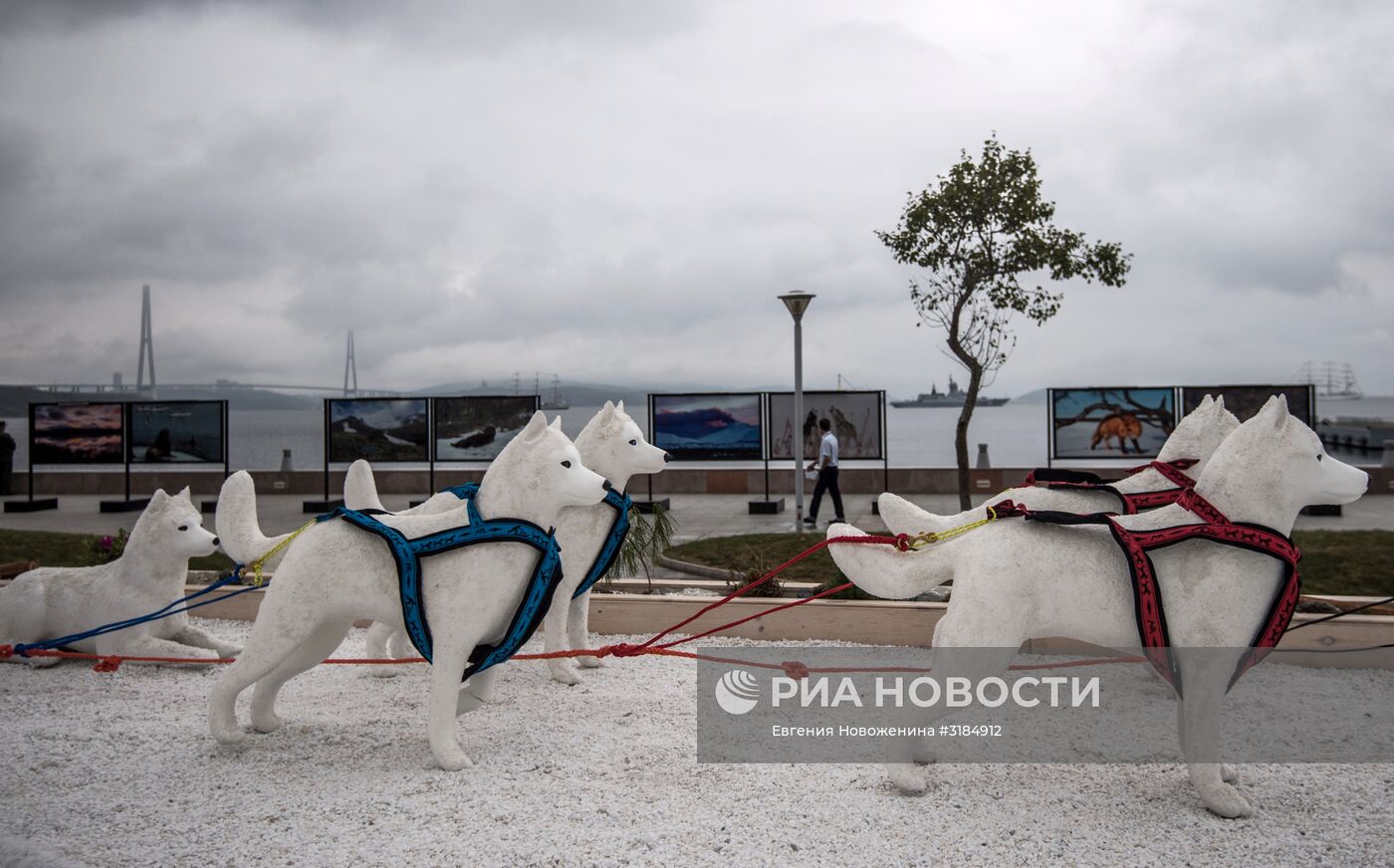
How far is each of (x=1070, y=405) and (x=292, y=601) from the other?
1241cm

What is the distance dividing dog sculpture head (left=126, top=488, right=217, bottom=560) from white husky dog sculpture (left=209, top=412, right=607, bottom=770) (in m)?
1.46

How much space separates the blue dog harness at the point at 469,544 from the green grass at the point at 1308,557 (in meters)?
2.77

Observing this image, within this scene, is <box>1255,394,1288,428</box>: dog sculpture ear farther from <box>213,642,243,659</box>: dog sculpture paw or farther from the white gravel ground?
<box>213,642,243,659</box>: dog sculpture paw

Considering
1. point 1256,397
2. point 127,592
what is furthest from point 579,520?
point 1256,397

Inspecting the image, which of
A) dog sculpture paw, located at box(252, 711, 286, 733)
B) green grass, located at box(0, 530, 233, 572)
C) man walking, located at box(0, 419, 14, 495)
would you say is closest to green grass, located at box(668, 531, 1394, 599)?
dog sculpture paw, located at box(252, 711, 286, 733)

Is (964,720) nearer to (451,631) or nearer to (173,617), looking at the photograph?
(451,631)

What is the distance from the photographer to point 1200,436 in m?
4.77

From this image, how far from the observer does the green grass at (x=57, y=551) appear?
8125 millimetres

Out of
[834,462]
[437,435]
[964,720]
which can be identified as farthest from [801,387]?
[964,720]

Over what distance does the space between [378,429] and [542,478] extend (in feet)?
38.8

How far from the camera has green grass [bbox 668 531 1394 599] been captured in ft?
23.1

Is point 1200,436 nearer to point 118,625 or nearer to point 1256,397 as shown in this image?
point 118,625

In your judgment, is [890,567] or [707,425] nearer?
[890,567]

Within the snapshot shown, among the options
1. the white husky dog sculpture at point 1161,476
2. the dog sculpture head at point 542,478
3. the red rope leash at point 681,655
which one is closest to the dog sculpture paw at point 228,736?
the red rope leash at point 681,655
